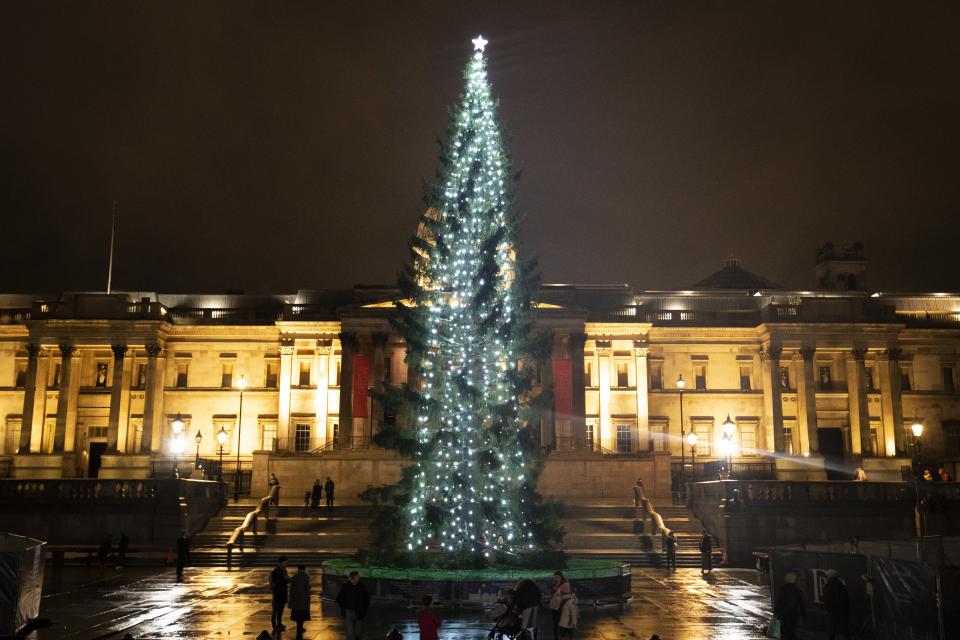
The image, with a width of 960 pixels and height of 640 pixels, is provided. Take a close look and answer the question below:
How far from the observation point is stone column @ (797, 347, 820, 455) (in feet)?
211

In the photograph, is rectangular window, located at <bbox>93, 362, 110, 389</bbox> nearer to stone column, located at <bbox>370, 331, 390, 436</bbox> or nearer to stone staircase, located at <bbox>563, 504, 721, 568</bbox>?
stone column, located at <bbox>370, 331, 390, 436</bbox>

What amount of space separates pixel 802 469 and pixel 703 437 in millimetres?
7989

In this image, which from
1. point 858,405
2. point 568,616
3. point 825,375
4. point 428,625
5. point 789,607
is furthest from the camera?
point 825,375

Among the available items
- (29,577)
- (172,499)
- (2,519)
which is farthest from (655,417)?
(29,577)

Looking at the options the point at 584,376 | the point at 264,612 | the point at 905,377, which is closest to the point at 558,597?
the point at 264,612

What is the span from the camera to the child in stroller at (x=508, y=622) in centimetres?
1667

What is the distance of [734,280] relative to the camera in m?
92.4

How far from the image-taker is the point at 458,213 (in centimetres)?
2597

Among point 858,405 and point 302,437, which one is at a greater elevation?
point 858,405

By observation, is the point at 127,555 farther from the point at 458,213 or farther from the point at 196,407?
the point at 196,407

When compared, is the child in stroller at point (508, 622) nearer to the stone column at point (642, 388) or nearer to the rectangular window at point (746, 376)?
the stone column at point (642, 388)

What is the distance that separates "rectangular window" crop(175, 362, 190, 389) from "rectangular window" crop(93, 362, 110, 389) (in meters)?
4.84

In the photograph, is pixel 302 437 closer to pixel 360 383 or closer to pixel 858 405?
pixel 360 383

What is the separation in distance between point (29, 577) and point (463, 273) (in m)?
12.7
